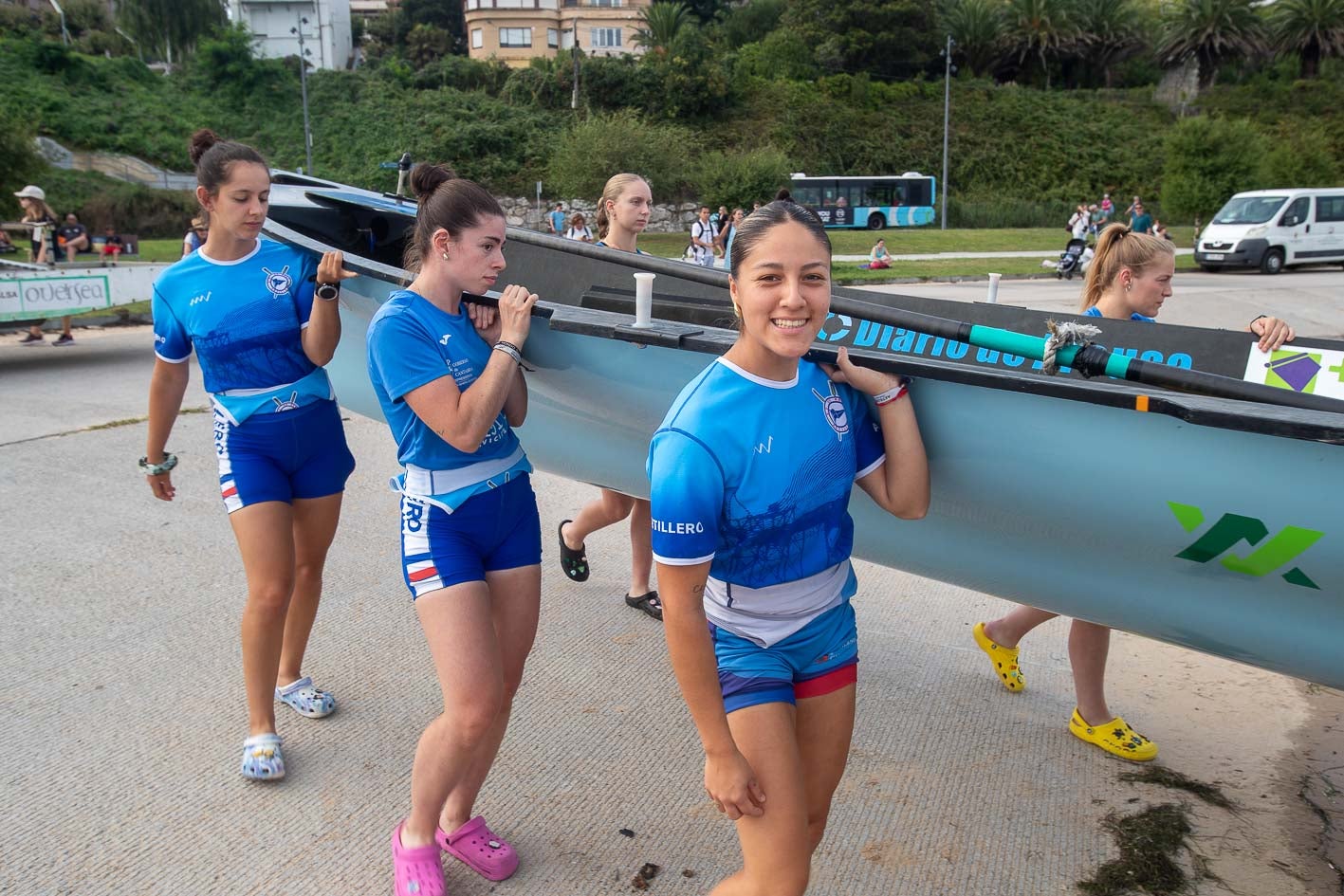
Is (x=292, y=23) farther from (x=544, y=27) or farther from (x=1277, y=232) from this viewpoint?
(x=1277, y=232)

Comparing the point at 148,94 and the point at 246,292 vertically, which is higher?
the point at 148,94

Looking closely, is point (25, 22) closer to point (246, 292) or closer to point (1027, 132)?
point (1027, 132)

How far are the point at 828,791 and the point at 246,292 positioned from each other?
6.95 ft

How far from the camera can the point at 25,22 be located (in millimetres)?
60000

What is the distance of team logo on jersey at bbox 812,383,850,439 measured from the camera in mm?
1896

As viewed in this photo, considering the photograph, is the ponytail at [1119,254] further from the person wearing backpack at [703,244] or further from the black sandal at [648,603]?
the person wearing backpack at [703,244]

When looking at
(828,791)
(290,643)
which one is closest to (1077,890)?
(828,791)

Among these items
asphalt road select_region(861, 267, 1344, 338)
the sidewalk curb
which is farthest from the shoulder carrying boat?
the sidewalk curb

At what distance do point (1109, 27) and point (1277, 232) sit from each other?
137 feet

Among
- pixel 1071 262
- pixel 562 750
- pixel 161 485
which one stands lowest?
pixel 562 750

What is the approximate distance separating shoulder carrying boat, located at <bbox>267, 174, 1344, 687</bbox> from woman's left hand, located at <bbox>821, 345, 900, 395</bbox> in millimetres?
44

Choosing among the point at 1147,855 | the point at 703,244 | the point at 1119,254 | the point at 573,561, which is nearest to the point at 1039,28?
the point at 703,244

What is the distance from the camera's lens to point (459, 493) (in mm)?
2361

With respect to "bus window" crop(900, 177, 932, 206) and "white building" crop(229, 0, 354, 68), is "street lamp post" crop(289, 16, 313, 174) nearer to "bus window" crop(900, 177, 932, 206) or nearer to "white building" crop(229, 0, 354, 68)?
"white building" crop(229, 0, 354, 68)
